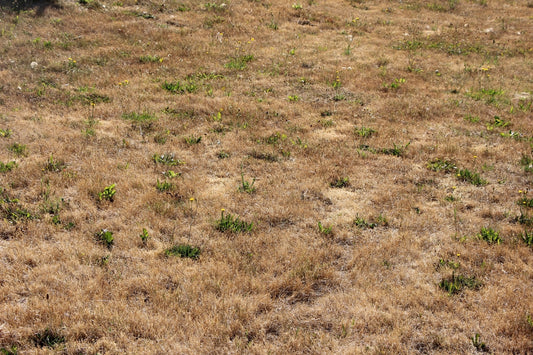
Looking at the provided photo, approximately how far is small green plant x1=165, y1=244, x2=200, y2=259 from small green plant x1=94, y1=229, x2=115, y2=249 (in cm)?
72

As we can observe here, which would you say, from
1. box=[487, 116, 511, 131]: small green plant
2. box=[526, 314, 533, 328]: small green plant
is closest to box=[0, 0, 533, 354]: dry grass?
box=[526, 314, 533, 328]: small green plant

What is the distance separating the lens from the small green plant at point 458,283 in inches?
191

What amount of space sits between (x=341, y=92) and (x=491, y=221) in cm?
547

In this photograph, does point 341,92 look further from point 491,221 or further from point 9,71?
→ point 9,71

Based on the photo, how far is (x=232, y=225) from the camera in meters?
5.80

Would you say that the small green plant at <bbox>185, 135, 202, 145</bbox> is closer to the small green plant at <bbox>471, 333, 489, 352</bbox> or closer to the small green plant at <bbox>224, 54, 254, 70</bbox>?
the small green plant at <bbox>224, 54, 254, 70</bbox>

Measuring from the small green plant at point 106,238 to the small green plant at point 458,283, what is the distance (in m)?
3.92

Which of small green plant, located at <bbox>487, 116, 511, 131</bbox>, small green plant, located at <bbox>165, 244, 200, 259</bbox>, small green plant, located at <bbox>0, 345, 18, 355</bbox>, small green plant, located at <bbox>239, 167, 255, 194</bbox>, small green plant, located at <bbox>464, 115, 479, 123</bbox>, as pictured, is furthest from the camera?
small green plant, located at <bbox>464, 115, 479, 123</bbox>

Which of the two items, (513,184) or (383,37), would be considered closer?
(513,184)

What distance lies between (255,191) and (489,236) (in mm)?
3265

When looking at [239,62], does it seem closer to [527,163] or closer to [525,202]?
[527,163]

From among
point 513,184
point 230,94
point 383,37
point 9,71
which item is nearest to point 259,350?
point 513,184

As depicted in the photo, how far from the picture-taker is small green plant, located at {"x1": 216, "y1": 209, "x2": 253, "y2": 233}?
575 centimetres

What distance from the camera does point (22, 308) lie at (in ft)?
14.3
